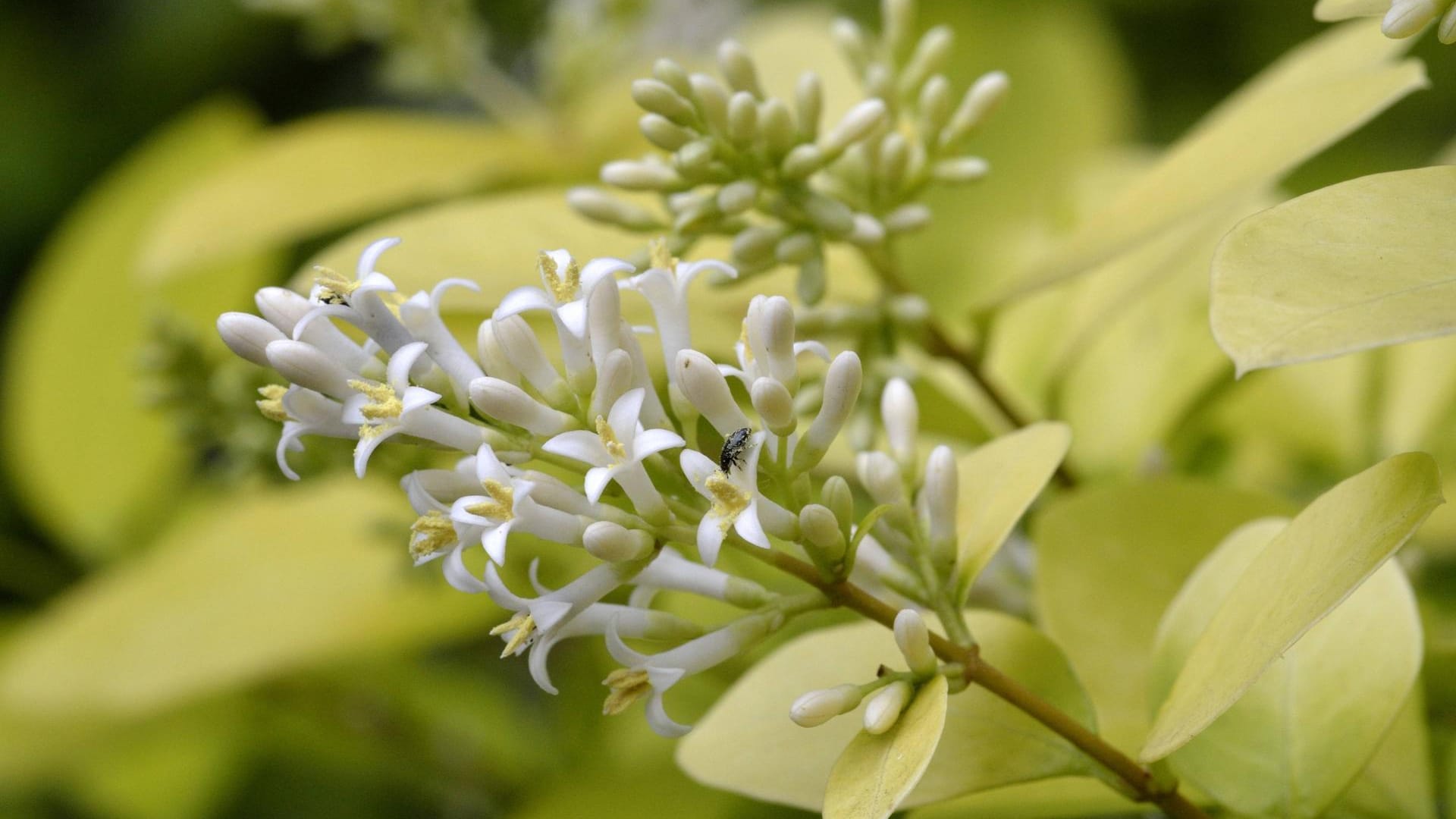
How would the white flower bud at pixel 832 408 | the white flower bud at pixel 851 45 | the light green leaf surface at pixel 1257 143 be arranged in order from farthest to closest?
1. the white flower bud at pixel 851 45
2. the light green leaf surface at pixel 1257 143
3. the white flower bud at pixel 832 408

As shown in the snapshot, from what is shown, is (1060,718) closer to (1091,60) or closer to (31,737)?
(1091,60)

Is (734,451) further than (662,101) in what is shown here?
No

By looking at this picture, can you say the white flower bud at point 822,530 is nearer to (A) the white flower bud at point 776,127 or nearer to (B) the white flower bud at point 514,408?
(B) the white flower bud at point 514,408

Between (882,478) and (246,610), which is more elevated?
(882,478)

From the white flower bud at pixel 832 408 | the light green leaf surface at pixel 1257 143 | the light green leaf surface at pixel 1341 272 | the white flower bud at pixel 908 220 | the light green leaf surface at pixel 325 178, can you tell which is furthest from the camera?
the light green leaf surface at pixel 325 178

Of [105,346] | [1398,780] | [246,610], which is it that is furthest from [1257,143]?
[105,346]

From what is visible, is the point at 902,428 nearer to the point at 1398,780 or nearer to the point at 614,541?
the point at 614,541

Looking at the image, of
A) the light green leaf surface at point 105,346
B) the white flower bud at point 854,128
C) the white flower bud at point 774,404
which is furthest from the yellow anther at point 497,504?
the light green leaf surface at point 105,346
